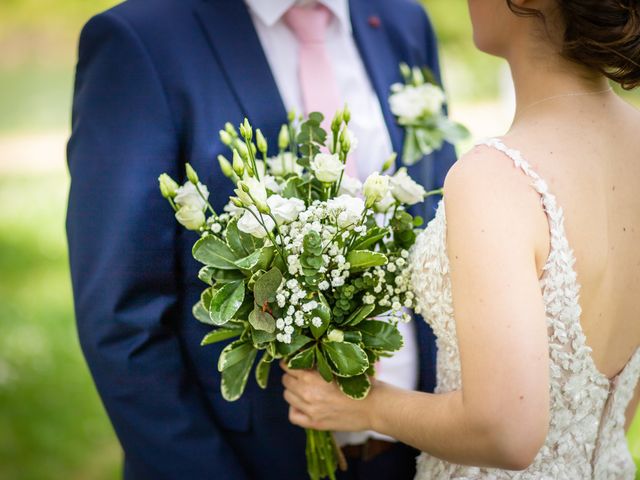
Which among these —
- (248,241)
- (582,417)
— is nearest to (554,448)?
(582,417)

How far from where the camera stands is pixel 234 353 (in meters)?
1.87

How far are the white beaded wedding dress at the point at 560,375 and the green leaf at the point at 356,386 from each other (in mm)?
223

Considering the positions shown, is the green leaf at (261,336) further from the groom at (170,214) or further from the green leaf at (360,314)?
the groom at (170,214)

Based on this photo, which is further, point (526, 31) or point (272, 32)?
point (272, 32)

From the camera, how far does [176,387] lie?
2.16m

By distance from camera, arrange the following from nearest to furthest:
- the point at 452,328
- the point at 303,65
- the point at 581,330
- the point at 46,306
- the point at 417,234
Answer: the point at 581,330, the point at 452,328, the point at 417,234, the point at 303,65, the point at 46,306

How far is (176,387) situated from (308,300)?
0.64 metres

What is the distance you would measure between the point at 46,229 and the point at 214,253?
6428mm

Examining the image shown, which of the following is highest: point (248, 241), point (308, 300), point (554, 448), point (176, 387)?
point (248, 241)

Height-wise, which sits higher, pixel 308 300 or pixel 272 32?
pixel 272 32

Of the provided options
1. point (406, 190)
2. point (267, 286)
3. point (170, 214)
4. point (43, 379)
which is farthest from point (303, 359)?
point (43, 379)

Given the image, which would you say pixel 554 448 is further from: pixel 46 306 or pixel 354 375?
pixel 46 306

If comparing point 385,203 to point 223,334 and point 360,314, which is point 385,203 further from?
point 223,334

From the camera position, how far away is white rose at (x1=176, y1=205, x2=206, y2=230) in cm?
180
